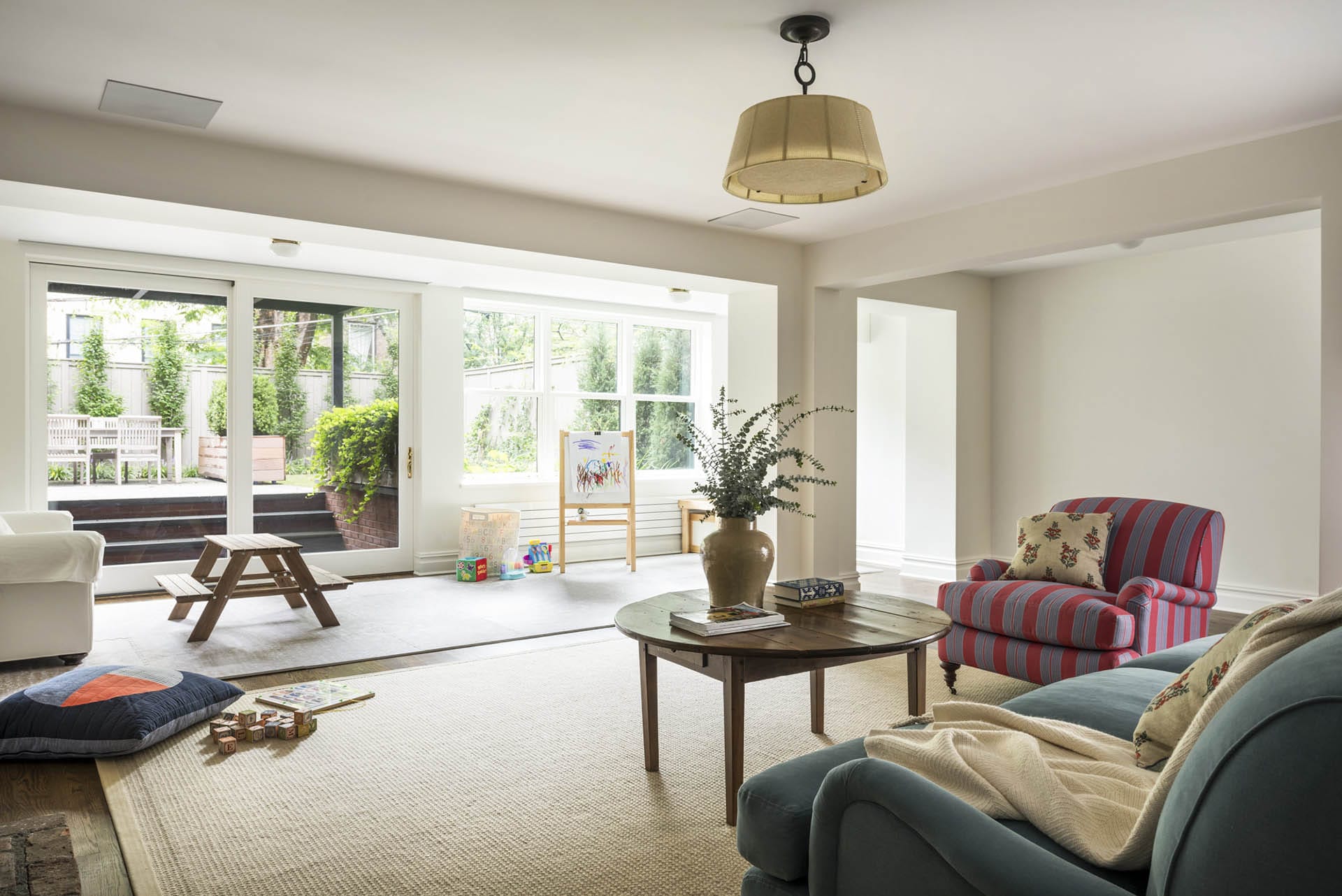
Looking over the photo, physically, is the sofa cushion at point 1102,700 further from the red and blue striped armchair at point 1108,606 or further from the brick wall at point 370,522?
the brick wall at point 370,522

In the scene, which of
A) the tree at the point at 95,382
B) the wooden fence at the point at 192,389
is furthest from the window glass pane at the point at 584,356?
the tree at the point at 95,382

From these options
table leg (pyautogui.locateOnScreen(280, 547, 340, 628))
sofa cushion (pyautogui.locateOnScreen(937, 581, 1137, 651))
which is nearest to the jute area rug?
sofa cushion (pyautogui.locateOnScreen(937, 581, 1137, 651))

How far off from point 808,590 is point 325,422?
4756 millimetres

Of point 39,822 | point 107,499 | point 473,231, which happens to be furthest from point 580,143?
point 107,499

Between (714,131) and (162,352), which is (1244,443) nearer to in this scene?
(714,131)

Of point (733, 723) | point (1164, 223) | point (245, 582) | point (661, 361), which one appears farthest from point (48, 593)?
point (1164, 223)

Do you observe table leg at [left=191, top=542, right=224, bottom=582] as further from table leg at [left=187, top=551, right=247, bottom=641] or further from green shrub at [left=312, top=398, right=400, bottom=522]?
green shrub at [left=312, top=398, right=400, bottom=522]

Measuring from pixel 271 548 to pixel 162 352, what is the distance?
2.13 m

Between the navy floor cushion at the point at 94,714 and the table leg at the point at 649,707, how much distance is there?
175cm

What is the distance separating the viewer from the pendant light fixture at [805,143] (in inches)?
97.4

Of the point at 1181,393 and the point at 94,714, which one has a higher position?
the point at 1181,393

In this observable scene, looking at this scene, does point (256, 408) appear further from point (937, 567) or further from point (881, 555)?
point (937, 567)

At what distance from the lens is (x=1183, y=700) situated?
1664 mm

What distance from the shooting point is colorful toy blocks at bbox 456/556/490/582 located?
6.56m
